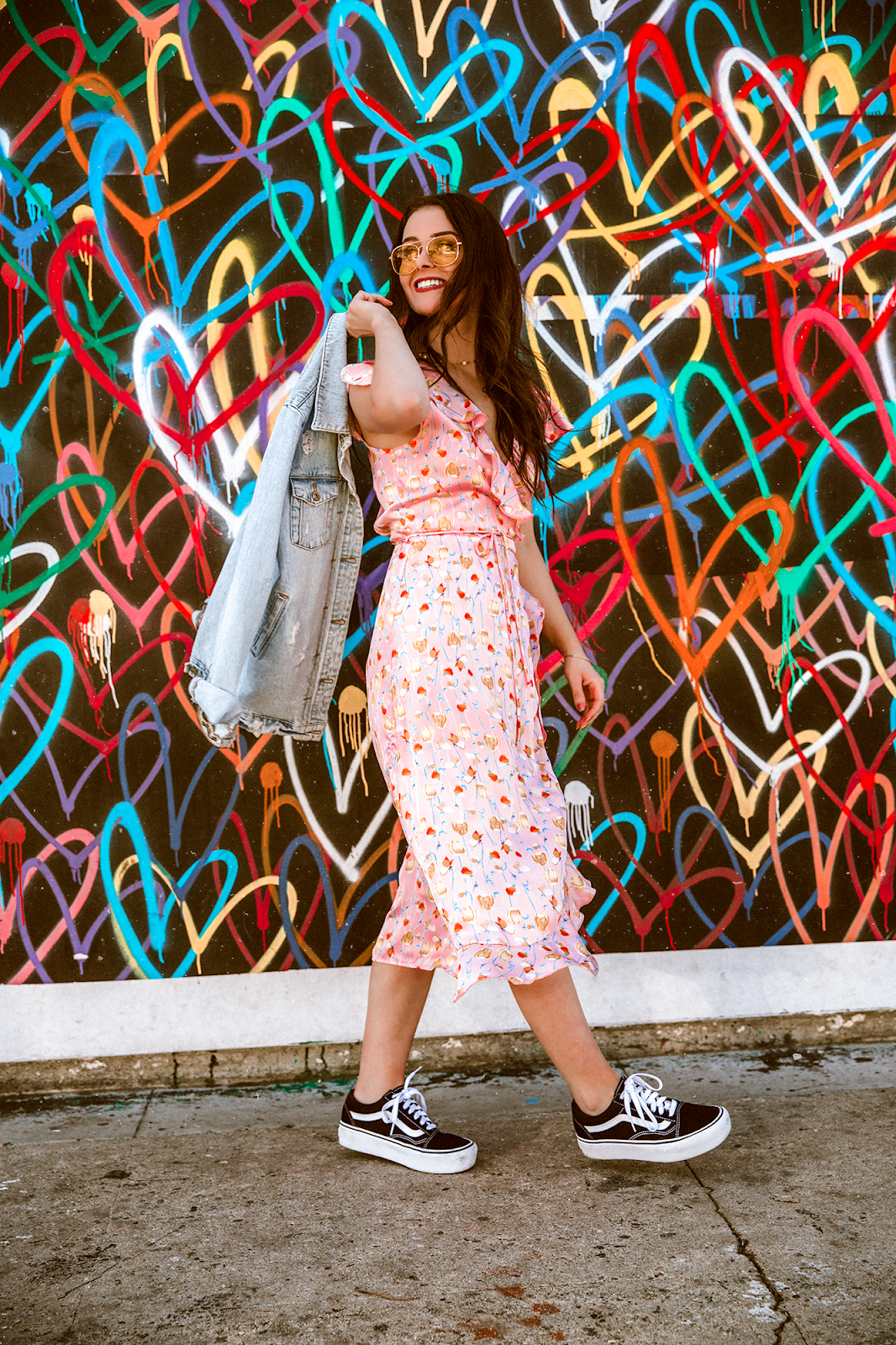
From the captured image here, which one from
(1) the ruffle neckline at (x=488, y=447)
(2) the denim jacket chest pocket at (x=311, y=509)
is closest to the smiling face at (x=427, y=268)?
(1) the ruffle neckline at (x=488, y=447)

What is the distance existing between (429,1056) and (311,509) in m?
1.51

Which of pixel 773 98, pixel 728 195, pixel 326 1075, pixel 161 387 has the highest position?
pixel 773 98

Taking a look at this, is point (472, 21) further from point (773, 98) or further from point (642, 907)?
point (642, 907)

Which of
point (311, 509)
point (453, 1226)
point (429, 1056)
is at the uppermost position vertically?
point (311, 509)

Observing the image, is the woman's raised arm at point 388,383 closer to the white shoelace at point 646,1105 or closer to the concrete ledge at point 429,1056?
the white shoelace at point 646,1105

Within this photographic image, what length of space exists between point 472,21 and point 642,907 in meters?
2.40

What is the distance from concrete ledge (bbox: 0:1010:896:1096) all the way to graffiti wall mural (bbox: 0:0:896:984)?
0.23 meters

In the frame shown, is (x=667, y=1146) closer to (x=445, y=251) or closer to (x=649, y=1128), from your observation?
(x=649, y=1128)

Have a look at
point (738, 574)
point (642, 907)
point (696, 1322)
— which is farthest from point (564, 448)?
point (696, 1322)

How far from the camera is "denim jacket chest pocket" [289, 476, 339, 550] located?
7.47 feet

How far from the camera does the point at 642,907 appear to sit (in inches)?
115

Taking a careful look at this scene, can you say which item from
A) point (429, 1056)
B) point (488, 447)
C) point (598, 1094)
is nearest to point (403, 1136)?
point (598, 1094)

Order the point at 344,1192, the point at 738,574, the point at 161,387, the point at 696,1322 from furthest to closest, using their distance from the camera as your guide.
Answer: the point at 738,574 < the point at 161,387 < the point at 344,1192 < the point at 696,1322

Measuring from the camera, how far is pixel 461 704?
2.15 meters
